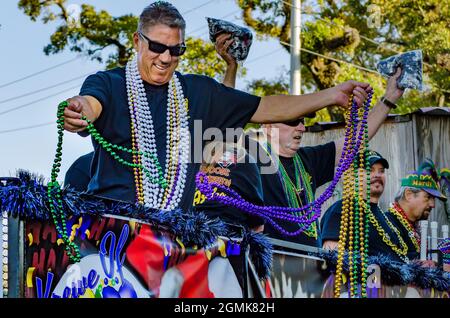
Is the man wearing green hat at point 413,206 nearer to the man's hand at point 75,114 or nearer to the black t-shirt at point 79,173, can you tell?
the black t-shirt at point 79,173

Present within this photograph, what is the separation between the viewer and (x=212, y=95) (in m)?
4.39

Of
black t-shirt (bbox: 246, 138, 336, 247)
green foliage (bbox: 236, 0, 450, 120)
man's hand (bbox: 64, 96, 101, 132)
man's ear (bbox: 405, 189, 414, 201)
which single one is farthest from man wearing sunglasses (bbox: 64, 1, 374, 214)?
green foliage (bbox: 236, 0, 450, 120)

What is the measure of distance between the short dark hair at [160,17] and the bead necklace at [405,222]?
3294mm

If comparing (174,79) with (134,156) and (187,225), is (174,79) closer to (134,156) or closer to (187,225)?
(134,156)

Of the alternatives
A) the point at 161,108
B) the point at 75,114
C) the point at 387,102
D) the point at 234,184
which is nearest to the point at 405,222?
the point at 387,102

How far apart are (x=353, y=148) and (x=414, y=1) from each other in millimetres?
15350

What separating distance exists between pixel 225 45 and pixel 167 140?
1.58 metres

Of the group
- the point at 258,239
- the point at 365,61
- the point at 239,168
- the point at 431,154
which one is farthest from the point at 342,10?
the point at 258,239

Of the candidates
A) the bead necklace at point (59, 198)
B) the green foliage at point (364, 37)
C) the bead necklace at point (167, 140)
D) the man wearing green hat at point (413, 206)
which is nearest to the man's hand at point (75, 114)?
the bead necklace at point (59, 198)

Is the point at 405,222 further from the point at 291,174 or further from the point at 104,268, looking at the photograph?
the point at 104,268

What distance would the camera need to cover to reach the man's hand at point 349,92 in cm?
421

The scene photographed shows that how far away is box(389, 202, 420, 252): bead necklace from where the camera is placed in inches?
271

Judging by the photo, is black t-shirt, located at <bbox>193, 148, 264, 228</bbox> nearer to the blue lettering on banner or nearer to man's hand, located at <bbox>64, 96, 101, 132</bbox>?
man's hand, located at <bbox>64, 96, 101, 132</bbox>

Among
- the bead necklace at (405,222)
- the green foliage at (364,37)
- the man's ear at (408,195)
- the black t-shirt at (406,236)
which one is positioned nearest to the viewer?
the black t-shirt at (406,236)
